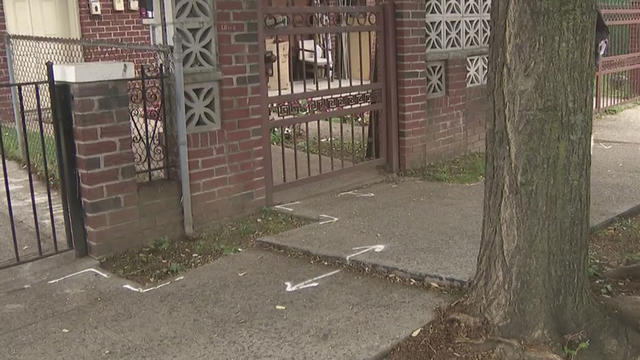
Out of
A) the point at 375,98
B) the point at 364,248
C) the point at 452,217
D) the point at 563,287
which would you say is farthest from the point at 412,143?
the point at 563,287

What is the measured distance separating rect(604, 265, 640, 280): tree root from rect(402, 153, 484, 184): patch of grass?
2.54m

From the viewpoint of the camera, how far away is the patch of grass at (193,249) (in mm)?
4633

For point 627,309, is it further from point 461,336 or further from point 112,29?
point 112,29

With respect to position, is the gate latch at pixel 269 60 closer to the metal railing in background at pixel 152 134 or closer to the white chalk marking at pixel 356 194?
the metal railing in background at pixel 152 134

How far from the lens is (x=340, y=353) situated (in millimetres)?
3402

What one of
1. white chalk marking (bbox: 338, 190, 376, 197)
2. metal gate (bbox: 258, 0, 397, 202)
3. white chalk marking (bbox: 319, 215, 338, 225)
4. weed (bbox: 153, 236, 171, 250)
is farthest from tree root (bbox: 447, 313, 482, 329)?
white chalk marking (bbox: 338, 190, 376, 197)

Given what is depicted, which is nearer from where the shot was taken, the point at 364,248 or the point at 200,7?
the point at 364,248

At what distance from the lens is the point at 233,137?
5523 millimetres

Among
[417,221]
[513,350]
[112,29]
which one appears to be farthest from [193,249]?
[112,29]

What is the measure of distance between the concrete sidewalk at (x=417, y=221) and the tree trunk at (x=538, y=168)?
0.75m

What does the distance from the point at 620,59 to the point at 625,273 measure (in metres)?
8.46

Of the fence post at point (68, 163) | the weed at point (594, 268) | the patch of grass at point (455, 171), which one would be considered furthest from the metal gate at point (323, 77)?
the weed at point (594, 268)

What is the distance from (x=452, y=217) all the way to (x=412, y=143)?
1.81m

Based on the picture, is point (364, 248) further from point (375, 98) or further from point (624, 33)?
point (624, 33)
